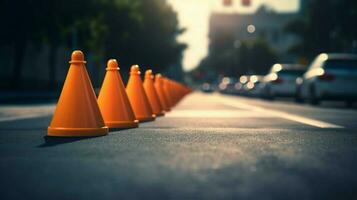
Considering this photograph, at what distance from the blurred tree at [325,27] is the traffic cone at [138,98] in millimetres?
33558

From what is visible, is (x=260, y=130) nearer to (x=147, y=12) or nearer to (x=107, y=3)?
(x=107, y=3)

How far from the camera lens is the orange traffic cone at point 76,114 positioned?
793 cm

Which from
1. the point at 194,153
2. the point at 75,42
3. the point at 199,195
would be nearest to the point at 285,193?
the point at 199,195

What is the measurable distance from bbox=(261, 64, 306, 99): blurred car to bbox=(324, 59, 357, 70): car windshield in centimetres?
818

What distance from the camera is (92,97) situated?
8188 millimetres

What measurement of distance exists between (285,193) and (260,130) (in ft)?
15.6

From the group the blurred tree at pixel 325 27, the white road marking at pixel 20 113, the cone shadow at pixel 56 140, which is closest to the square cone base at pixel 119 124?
the cone shadow at pixel 56 140

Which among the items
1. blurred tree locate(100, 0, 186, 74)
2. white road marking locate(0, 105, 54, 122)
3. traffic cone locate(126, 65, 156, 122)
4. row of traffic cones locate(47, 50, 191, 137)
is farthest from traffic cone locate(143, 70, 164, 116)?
blurred tree locate(100, 0, 186, 74)

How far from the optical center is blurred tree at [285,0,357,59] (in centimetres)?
4431

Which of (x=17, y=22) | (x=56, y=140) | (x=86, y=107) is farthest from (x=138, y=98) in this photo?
(x=17, y=22)

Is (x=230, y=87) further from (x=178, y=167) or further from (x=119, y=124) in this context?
(x=178, y=167)

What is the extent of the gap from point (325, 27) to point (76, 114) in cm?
4023

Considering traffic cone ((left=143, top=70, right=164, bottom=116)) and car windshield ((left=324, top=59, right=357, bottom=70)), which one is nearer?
traffic cone ((left=143, top=70, right=164, bottom=116))

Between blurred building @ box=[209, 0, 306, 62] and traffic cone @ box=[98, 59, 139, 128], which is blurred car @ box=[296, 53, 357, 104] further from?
blurred building @ box=[209, 0, 306, 62]
